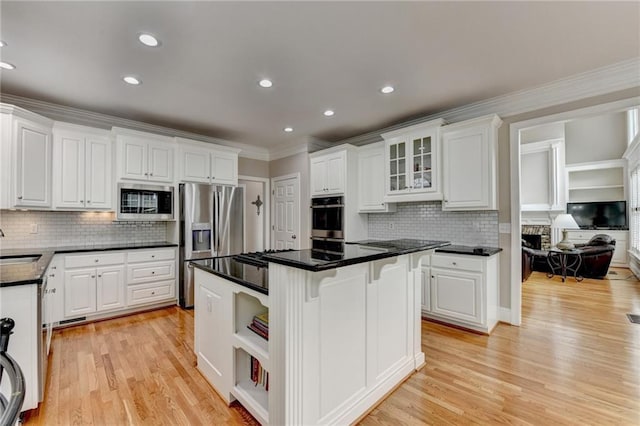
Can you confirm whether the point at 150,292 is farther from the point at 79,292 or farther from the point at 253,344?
the point at 253,344

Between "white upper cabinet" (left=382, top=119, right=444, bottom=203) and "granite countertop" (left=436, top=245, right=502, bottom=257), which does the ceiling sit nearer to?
"white upper cabinet" (left=382, top=119, right=444, bottom=203)

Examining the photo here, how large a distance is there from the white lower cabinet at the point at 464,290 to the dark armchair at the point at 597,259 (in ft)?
13.0

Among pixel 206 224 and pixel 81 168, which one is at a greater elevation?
pixel 81 168

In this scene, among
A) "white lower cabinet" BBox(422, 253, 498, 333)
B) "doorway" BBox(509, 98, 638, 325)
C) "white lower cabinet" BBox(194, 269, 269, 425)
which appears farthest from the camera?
"doorway" BBox(509, 98, 638, 325)

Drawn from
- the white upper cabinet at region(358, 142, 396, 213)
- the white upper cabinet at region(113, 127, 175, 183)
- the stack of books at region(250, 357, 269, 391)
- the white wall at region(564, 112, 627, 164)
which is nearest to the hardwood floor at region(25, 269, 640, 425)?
the stack of books at region(250, 357, 269, 391)

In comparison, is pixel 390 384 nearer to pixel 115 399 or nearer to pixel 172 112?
pixel 115 399

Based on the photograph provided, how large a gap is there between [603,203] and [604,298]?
425 cm

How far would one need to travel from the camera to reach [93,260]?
11.3 ft

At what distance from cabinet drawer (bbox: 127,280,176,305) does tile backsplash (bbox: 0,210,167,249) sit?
29.8 inches

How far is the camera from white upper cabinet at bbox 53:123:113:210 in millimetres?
3389

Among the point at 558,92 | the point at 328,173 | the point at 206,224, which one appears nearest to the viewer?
the point at 558,92

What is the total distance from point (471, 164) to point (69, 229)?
16.7 feet

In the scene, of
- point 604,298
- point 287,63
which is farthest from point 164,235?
point 604,298

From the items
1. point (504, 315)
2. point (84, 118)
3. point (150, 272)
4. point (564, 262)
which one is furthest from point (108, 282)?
point (564, 262)
